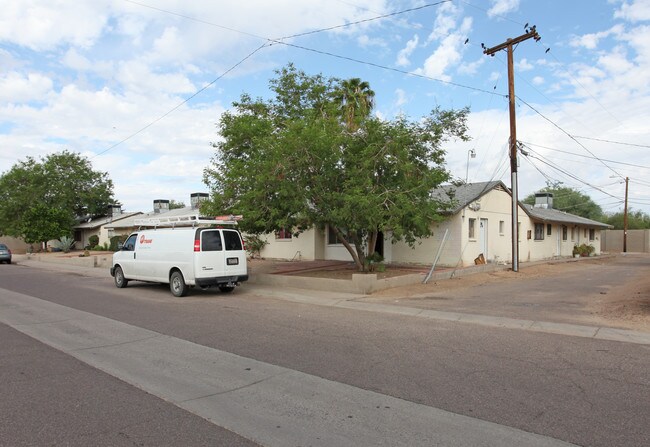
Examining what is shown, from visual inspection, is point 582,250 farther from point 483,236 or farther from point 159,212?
point 159,212

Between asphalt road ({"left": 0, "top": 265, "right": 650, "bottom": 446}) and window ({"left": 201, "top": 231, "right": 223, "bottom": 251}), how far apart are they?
336 cm

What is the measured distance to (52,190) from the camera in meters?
44.7

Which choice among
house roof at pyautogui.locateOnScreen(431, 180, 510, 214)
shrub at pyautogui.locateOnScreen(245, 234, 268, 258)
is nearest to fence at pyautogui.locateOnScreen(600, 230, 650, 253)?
house roof at pyautogui.locateOnScreen(431, 180, 510, 214)

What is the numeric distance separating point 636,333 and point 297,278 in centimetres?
944

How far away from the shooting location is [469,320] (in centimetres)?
957

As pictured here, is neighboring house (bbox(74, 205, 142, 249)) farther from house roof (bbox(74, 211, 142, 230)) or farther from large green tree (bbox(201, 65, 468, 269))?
large green tree (bbox(201, 65, 468, 269))

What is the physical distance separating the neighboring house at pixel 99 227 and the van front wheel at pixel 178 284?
30.7 metres

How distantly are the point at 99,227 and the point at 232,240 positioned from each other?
36.9m

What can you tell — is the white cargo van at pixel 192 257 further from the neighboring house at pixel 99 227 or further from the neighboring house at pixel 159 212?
the neighboring house at pixel 99 227

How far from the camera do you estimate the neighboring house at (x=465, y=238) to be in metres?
20.2

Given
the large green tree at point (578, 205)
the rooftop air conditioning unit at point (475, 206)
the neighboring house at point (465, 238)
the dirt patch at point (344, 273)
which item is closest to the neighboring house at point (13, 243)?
the neighboring house at point (465, 238)

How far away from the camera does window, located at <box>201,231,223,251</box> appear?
1298 cm

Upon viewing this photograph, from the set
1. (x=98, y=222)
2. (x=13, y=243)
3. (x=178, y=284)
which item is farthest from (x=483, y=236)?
(x=13, y=243)

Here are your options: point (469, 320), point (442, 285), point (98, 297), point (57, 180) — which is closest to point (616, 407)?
point (469, 320)
